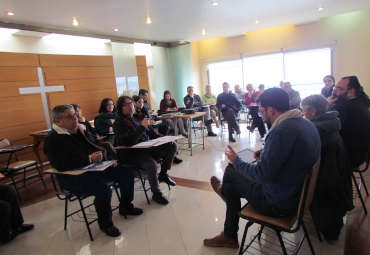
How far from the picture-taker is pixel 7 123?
4.38m

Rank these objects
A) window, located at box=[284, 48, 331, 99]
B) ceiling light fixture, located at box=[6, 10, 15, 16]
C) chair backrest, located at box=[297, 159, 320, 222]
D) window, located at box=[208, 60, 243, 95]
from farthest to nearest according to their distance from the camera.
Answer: window, located at box=[208, 60, 243, 95], window, located at box=[284, 48, 331, 99], ceiling light fixture, located at box=[6, 10, 15, 16], chair backrest, located at box=[297, 159, 320, 222]

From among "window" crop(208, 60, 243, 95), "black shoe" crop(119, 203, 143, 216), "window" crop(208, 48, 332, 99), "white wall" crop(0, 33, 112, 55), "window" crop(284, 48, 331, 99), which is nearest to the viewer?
"black shoe" crop(119, 203, 143, 216)

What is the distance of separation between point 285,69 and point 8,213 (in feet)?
24.5

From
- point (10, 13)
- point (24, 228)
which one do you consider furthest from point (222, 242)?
point (10, 13)

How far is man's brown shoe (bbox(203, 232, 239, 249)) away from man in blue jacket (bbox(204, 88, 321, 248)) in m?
0.49

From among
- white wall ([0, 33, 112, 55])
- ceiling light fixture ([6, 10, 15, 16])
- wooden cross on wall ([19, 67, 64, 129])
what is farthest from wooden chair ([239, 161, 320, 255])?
white wall ([0, 33, 112, 55])

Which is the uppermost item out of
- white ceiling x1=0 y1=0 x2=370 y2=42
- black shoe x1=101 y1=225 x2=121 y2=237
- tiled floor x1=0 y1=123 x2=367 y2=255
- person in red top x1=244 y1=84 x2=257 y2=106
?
white ceiling x1=0 y1=0 x2=370 y2=42

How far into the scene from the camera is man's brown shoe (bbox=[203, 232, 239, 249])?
1.92 m

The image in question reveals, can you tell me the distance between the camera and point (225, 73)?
838 centimetres

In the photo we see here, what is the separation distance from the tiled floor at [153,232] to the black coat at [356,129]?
1.83 feet

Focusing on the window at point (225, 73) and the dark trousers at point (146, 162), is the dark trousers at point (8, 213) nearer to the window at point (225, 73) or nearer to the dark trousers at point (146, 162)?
the dark trousers at point (146, 162)

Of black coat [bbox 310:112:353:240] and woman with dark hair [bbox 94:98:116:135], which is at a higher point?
woman with dark hair [bbox 94:98:116:135]

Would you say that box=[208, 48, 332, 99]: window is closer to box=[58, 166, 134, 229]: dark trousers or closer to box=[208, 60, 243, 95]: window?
box=[208, 60, 243, 95]: window

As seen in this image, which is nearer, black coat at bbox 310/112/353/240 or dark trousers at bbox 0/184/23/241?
black coat at bbox 310/112/353/240
